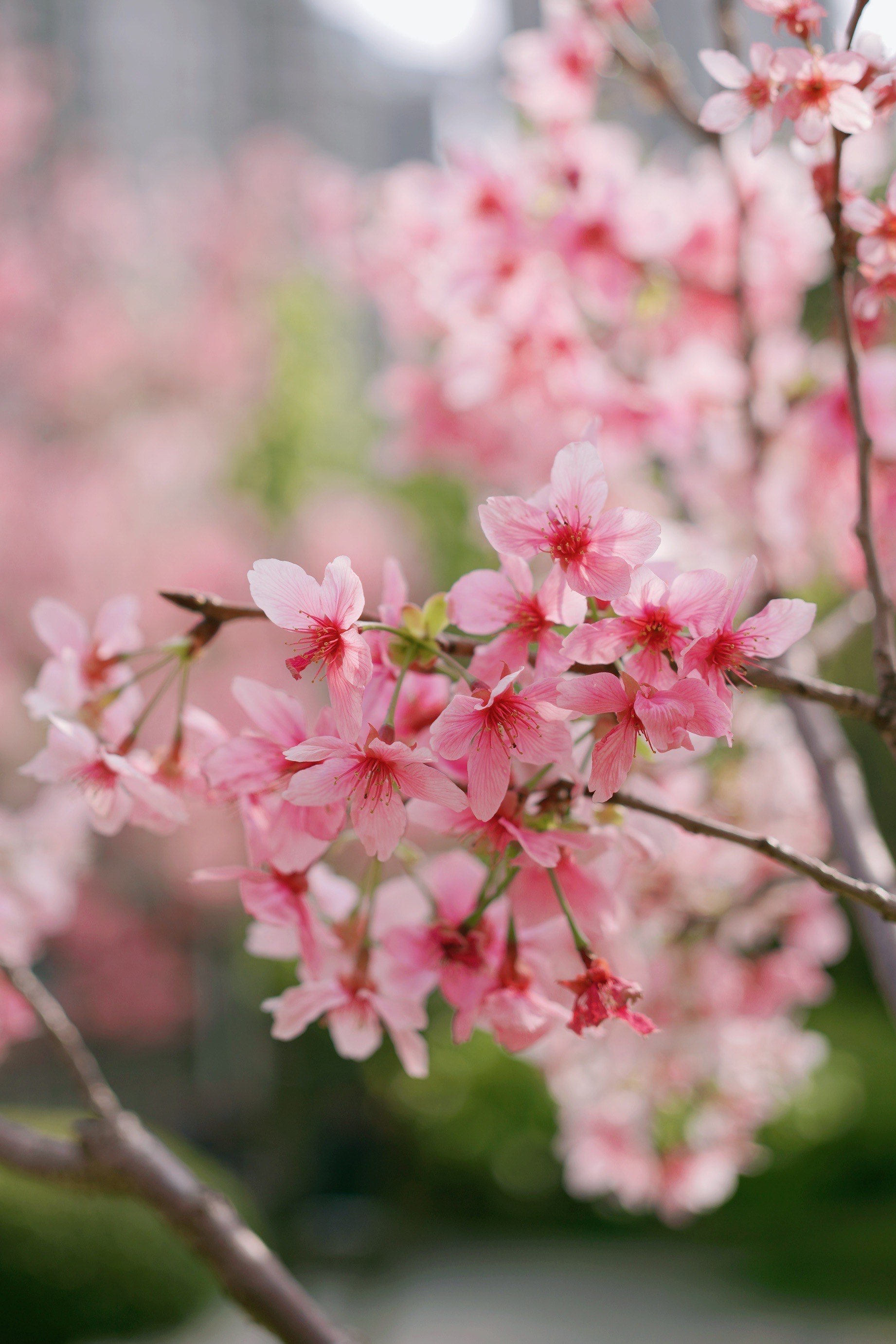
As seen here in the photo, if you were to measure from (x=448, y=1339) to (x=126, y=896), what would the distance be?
3.20 metres

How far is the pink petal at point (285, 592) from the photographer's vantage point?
470 millimetres

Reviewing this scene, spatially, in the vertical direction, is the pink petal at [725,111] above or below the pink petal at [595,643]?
above

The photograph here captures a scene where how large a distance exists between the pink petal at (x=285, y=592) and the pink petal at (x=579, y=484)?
0.12m

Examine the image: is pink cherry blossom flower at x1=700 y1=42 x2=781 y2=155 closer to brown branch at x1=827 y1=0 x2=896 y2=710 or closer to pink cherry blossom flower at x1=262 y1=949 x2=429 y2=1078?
brown branch at x1=827 y1=0 x2=896 y2=710

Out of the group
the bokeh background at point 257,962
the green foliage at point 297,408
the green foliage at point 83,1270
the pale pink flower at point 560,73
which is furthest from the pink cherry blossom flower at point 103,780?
the green foliage at point 297,408

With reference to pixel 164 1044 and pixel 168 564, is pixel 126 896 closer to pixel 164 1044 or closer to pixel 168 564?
pixel 164 1044

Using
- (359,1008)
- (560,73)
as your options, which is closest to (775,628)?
(359,1008)

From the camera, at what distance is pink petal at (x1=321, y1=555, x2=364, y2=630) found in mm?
469

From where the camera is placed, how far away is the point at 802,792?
1313 millimetres

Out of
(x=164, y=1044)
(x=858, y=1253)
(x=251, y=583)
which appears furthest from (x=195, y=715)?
(x=164, y=1044)

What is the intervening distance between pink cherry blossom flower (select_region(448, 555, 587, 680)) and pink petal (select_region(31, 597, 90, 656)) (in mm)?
279

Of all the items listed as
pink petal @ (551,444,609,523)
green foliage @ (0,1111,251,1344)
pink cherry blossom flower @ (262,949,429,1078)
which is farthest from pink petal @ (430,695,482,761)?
green foliage @ (0,1111,251,1344)

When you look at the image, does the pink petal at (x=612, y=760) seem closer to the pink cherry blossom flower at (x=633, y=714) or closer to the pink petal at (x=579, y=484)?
the pink cherry blossom flower at (x=633, y=714)

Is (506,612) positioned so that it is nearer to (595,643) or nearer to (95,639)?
(595,643)
